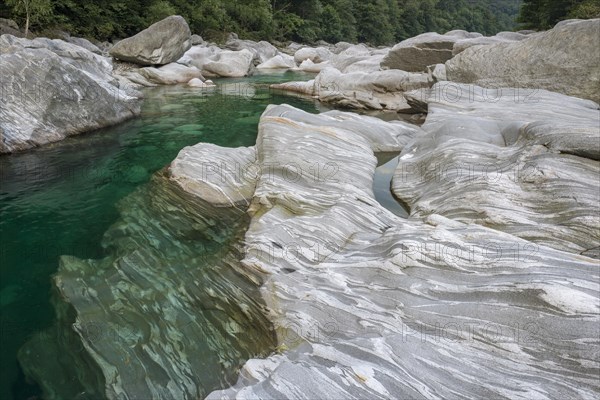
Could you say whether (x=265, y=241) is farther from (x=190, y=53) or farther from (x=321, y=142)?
(x=190, y=53)

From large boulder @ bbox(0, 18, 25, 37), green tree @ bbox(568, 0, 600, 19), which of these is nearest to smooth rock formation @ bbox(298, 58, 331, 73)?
green tree @ bbox(568, 0, 600, 19)

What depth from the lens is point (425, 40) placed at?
51.2 ft

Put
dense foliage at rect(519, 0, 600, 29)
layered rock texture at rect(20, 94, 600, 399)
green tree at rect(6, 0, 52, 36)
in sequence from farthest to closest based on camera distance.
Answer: dense foliage at rect(519, 0, 600, 29) → green tree at rect(6, 0, 52, 36) → layered rock texture at rect(20, 94, 600, 399)

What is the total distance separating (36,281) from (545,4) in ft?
122

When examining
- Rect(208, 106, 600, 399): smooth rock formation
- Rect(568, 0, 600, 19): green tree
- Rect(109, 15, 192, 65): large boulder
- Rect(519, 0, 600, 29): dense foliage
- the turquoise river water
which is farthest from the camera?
Rect(519, 0, 600, 29): dense foliage

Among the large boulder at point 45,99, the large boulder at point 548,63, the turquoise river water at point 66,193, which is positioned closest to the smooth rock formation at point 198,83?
the turquoise river water at point 66,193

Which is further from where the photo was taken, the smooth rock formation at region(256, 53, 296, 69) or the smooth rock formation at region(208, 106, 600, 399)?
the smooth rock formation at region(256, 53, 296, 69)

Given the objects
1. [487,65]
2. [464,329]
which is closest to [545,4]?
[487,65]

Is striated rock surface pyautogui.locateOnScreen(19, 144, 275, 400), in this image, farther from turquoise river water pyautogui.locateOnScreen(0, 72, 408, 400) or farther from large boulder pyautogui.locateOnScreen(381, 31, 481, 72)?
large boulder pyautogui.locateOnScreen(381, 31, 481, 72)

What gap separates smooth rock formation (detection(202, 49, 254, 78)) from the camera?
24.2m

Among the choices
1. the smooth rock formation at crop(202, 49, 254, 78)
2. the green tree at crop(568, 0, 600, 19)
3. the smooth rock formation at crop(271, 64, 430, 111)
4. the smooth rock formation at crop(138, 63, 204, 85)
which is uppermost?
the green tree at crop(568, 0, 600, 19)

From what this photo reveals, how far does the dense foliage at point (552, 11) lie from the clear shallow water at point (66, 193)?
23.3m

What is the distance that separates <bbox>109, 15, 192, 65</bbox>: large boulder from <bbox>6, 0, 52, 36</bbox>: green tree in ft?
16.6

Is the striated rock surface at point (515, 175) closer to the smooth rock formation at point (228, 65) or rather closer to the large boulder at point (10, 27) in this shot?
the smooth rock formation at point (228, 65)
